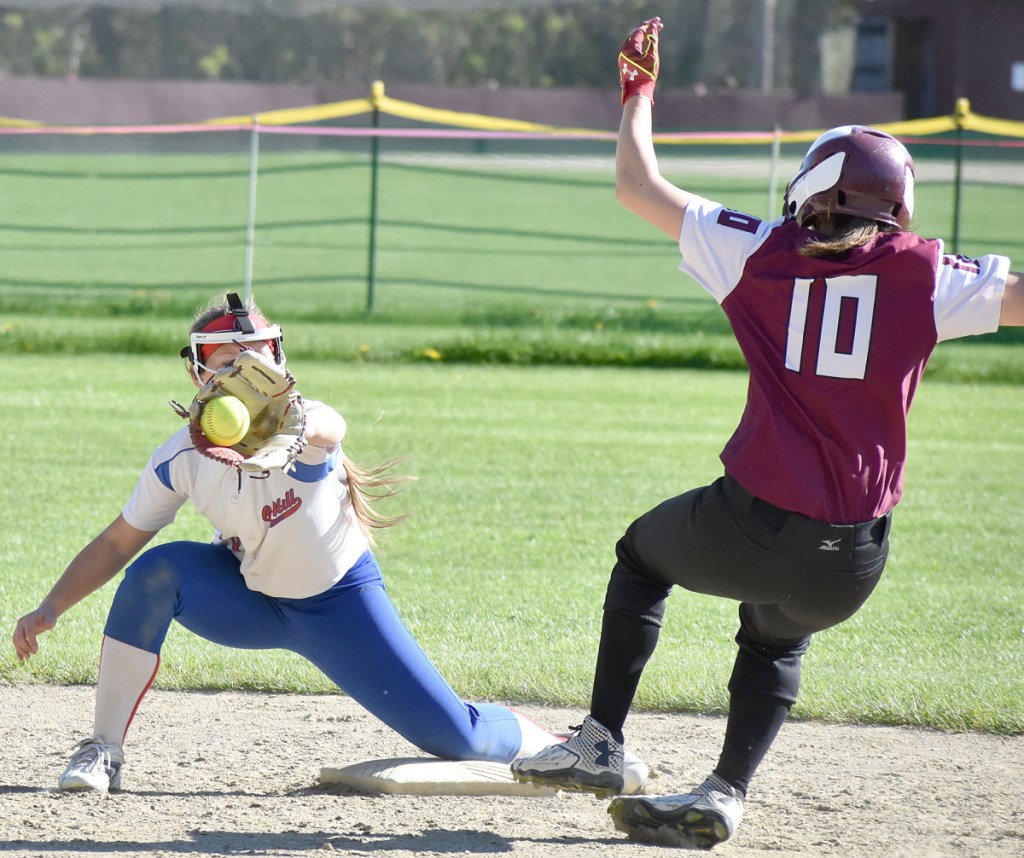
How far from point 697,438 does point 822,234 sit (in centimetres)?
635

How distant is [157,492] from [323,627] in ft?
1.87

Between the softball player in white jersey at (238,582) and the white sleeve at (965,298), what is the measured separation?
4.98 feet

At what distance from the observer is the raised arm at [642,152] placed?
11.1 feet

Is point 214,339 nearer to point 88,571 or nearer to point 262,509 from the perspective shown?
point 262,509

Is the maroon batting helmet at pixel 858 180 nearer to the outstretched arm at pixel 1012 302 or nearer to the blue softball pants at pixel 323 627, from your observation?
the outstretched arm at pixel 1012 302

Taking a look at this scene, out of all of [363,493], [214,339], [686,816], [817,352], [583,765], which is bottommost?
[686,816]

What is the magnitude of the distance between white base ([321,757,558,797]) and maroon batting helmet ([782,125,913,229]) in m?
1.75

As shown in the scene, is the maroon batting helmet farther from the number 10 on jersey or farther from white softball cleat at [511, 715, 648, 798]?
white softball cleat at [511, 715, 648, 798]

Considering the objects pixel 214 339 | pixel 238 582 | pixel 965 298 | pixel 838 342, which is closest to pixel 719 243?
pixel 838 342

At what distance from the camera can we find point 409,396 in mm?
10695

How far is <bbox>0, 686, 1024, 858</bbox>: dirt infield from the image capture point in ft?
11.6

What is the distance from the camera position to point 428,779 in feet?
12.8

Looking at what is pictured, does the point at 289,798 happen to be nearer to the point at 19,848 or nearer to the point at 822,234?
the point at 19,848

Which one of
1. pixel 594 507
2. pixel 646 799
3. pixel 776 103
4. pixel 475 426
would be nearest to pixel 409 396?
pixel 475 426
